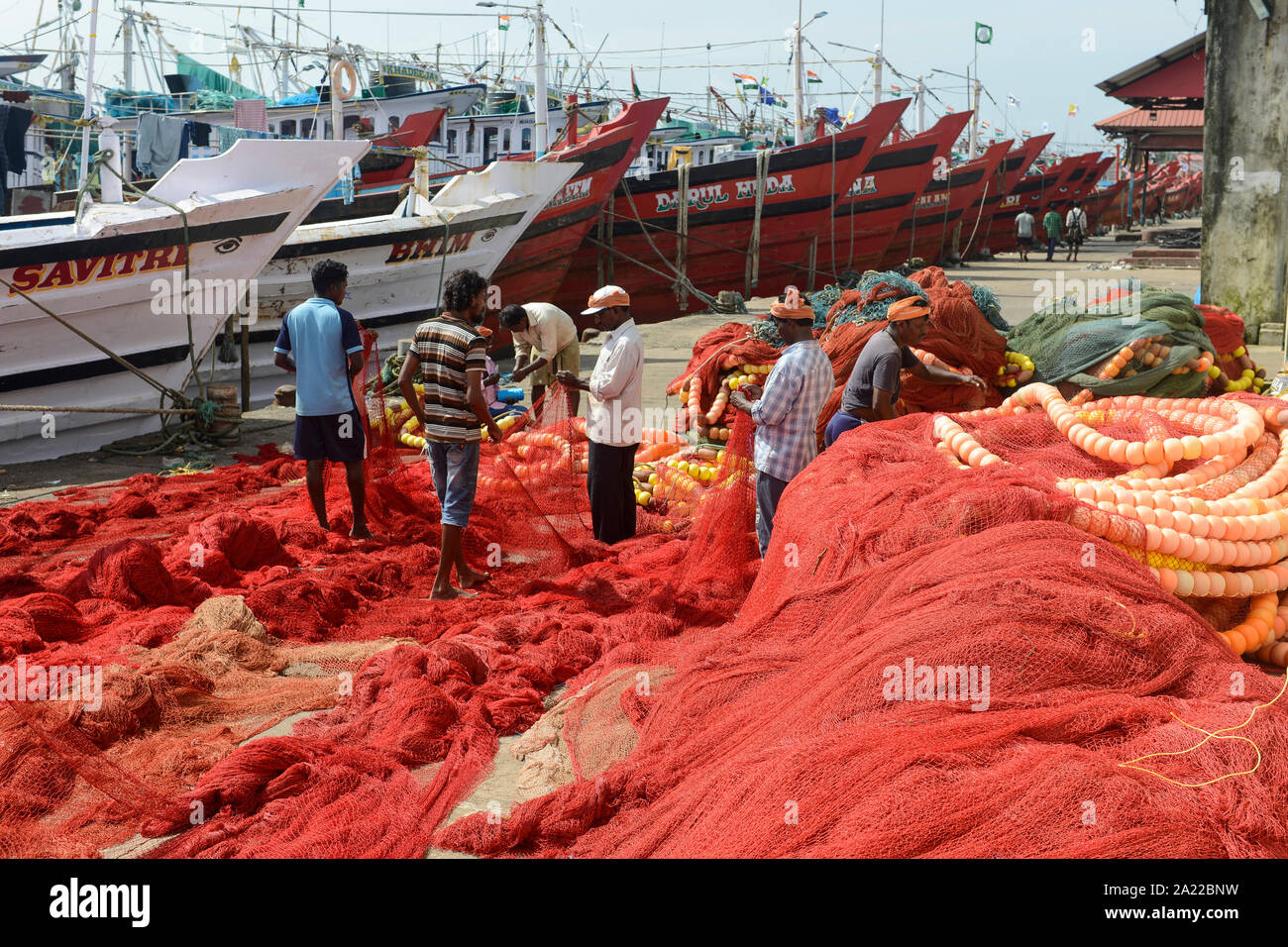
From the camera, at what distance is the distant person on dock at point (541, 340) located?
7930mm

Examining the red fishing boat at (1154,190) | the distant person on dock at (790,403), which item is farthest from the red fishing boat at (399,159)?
the red fishing boat at (1154,190)

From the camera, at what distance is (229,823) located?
333 cm

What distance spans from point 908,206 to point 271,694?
73.4ft

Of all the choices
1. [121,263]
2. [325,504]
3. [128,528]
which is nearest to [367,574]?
[325,504]

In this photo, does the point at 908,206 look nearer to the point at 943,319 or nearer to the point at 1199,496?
the point at 943,319

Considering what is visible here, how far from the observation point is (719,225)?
20984 mm

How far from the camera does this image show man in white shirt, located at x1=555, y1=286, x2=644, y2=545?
20.0ft

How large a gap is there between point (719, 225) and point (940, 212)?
10.6 metres

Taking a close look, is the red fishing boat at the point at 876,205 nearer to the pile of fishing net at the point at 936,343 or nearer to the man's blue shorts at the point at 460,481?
the pile of fishing net at the point at 936,343

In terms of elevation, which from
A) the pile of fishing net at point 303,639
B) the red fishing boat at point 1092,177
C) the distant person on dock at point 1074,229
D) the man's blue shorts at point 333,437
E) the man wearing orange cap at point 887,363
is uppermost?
the red fishing boat at point 1092,177

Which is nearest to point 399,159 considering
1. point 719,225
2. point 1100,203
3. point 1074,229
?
point 719,225

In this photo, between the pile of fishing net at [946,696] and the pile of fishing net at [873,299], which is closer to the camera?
the pile of fishing net at [946,696]

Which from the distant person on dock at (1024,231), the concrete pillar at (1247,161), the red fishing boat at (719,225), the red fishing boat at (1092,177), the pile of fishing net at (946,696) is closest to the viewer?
the pile of fishing net at (946,696)

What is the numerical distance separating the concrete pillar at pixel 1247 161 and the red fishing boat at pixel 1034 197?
2368 centimetres
